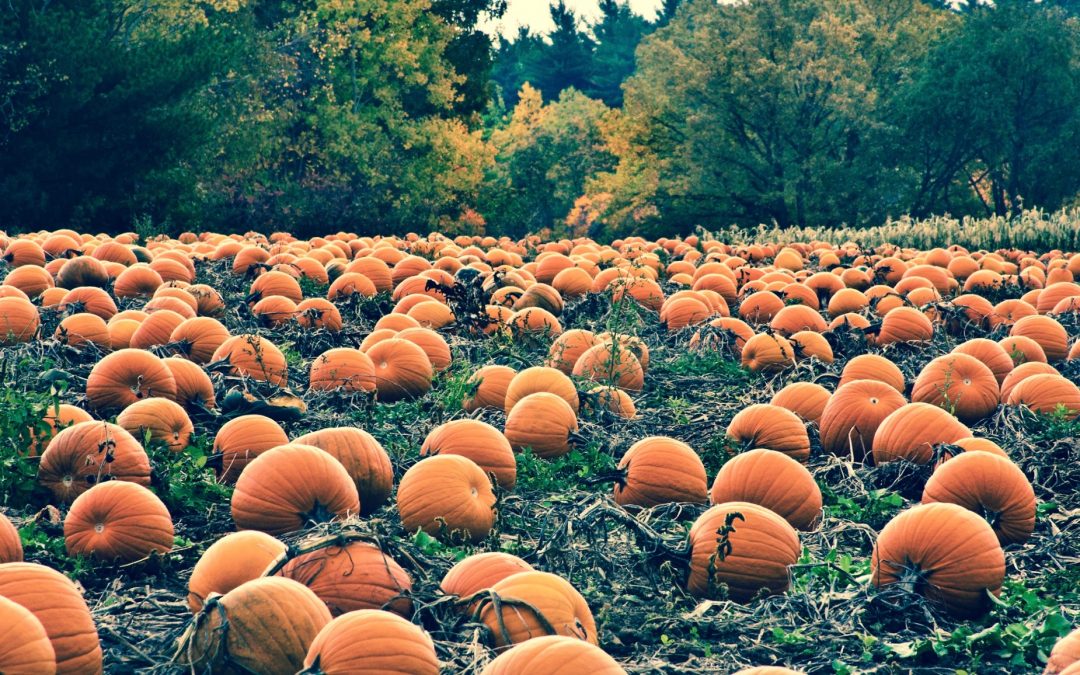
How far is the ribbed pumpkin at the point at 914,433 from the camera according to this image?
18.7ft

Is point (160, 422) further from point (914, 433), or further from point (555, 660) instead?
point (914, 433)

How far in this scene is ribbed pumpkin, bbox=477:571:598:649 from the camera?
3.34 metres

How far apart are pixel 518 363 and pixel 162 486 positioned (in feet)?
12.5

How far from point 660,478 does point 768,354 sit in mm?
3213

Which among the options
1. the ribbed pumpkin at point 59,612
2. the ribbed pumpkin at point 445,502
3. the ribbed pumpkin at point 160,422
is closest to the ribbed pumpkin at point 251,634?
the ribbed pumpkin at point 59,612

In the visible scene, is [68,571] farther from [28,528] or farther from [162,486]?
[162,486]

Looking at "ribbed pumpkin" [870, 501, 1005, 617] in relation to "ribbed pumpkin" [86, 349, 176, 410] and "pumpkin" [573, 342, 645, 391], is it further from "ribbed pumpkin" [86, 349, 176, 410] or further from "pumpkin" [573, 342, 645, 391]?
"ribbed pumpkin" [86, 349, 176, 410]

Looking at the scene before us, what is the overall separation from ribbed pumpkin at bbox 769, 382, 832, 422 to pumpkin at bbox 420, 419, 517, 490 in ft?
6.71

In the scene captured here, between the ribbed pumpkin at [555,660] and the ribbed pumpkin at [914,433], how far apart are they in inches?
133

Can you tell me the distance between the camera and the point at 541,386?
21.9 ft

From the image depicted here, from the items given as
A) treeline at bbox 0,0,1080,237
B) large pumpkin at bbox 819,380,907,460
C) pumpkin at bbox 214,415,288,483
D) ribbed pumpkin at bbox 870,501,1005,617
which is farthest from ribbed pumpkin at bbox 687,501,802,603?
treeline at bbox 0,0,1080,237

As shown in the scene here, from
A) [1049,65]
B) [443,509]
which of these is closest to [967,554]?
[443,509]

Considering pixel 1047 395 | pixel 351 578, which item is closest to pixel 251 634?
pixel 351 578

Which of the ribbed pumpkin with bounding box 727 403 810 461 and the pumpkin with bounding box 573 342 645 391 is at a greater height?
the pumpkin with bounding box 573 342 645 391
